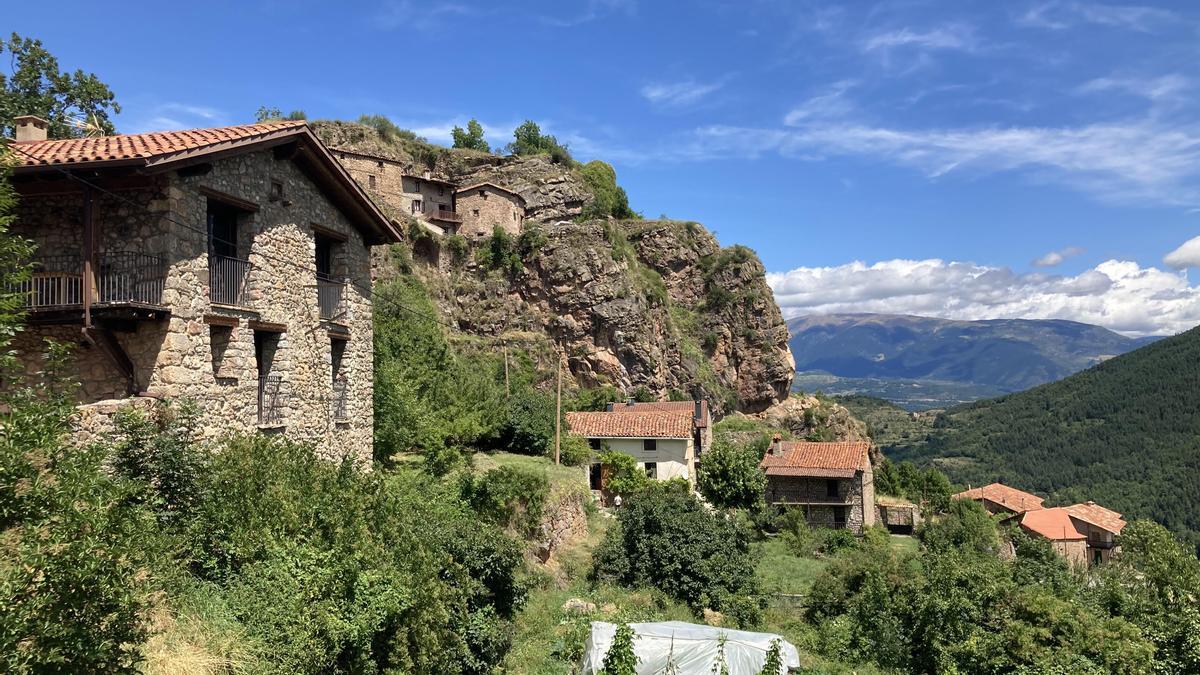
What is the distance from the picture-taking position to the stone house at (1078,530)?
55.0 metres

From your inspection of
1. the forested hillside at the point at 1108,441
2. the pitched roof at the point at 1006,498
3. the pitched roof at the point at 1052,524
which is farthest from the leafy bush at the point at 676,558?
the forested hillside at the point at 1108,441

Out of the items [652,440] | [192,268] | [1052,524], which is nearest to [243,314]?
[192,268]

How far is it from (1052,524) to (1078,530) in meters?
5.76

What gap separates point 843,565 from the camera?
28344 millimetres

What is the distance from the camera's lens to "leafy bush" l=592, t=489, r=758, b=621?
2572 centimetres

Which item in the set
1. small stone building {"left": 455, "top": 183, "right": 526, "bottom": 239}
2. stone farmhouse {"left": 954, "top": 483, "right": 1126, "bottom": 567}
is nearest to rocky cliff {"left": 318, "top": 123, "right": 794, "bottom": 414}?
small stone building {"left": 455, "top": 183, "right": 526, "bottom": 239}

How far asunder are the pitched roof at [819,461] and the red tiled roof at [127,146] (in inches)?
1661

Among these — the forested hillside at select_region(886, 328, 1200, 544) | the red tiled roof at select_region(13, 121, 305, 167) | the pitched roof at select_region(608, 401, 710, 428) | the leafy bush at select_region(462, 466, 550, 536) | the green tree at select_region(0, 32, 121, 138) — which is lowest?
the forested hillside at select_region(886, 328, 1200, 544)

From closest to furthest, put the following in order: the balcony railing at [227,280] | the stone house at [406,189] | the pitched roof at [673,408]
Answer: the balcony railing at [227,280] < the pitched roof at [673,408] < the stone house at [406,189]

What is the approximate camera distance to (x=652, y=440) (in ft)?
143

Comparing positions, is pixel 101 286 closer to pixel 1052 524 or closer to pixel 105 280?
pixel 105 280

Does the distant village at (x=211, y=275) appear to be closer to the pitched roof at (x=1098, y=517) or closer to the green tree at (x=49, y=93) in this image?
the green tree at (x=49, y=93)

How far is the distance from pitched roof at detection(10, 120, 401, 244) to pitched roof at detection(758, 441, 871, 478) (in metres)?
38.7

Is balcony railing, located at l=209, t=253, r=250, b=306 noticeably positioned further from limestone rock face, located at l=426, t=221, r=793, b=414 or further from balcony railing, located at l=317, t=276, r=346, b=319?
limestone rock face, located at l=426, t=221, r=793, b=414
